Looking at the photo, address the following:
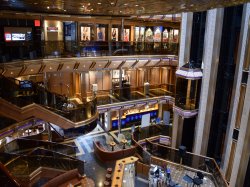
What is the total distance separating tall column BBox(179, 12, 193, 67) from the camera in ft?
45.1

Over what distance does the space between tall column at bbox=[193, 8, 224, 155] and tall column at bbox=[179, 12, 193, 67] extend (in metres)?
1.44

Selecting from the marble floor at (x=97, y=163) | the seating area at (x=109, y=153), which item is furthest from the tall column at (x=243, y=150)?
the seating area at (x=109, y=153)

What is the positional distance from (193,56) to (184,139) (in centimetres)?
550

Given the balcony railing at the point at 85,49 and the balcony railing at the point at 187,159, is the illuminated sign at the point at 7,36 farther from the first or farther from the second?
the balcony railing at the point at 187,159

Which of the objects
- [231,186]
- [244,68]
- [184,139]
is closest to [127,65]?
[184,139]

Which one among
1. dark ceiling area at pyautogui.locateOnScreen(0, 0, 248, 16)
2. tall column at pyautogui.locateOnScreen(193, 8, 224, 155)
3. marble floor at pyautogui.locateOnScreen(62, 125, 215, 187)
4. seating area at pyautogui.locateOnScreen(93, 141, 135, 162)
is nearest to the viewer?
dark ceiling area at pyautogui.locateOnScreen(0, 0, 248, 16)

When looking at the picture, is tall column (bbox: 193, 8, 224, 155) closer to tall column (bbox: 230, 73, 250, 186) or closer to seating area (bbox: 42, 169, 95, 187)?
tall column (bbox: 230, 73, 250, 186)

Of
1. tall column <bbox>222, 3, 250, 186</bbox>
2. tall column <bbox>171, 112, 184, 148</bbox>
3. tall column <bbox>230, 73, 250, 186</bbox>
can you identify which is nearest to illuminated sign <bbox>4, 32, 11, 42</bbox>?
tall column <bbox>171, 112, 184, 148</bbox>

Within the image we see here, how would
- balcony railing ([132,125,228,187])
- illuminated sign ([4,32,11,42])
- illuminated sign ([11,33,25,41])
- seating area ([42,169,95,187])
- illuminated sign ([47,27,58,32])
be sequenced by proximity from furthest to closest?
illuminated sign ([47,27,58,32])
illuminated sign ([11,33,25,41])
illuminated sign ([4,32,11,42])
seating area ([42,169,95,187])
balcony railing ([132,125,228,187])

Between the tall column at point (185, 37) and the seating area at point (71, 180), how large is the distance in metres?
9.05

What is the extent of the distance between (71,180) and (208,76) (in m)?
9.58

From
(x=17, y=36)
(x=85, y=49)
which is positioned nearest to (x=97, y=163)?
(x=85, y=49)

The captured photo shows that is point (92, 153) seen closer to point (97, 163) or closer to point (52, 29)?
point (97, 163)

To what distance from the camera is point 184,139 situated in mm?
15023
